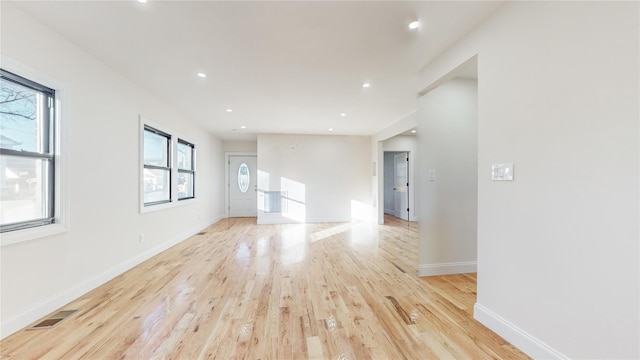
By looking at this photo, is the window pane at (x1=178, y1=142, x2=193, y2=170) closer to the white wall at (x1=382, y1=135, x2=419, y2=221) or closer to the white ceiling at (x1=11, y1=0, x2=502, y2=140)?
the white ceiling at (x1=11, y1=0, x2=502, y2=140)

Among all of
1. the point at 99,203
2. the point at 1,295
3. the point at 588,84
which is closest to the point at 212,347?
the point at 1,295

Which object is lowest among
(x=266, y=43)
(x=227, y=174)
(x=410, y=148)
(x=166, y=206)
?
(x=166, y=206)

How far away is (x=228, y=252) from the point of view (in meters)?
3.96

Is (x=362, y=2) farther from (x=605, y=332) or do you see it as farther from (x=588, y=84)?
(x=605, y=332)

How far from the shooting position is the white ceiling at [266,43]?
1.87 m

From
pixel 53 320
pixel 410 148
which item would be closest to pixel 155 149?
pixel 53 320

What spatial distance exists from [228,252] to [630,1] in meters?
4.50

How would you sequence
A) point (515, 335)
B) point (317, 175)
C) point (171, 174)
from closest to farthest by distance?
point (515, 335), point (171, 174), point (317, 175)

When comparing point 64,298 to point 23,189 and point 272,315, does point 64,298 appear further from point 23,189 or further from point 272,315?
point 272,315

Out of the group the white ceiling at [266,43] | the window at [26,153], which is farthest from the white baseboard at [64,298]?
the white ceiling at [266,43]

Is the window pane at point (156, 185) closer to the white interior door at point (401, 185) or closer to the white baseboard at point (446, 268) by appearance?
the white baseboard at point (446, 268)

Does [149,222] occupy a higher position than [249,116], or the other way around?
[249,116]

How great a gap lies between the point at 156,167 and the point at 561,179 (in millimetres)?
4743

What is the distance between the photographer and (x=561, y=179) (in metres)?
1.41
